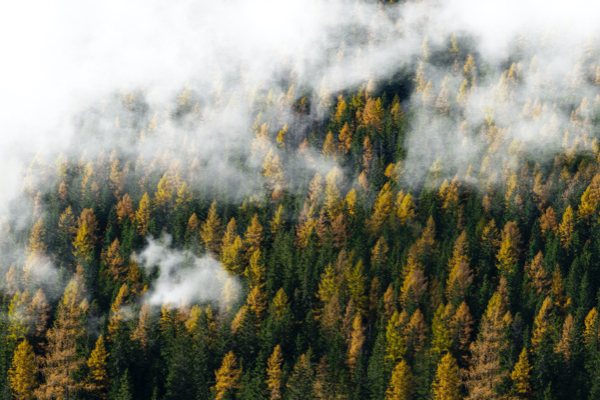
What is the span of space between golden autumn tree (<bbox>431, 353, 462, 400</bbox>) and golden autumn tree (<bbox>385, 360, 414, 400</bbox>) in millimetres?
3243

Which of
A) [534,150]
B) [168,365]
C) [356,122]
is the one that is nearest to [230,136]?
[356,122]

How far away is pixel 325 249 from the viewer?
106750 millimetres

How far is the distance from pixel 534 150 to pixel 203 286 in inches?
3529

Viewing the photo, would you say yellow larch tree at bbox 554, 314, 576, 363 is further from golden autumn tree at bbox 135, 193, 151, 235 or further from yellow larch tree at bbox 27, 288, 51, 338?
golden autumn tree at bbox 135, 193, 151, 235

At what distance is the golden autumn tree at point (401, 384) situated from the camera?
249 feet

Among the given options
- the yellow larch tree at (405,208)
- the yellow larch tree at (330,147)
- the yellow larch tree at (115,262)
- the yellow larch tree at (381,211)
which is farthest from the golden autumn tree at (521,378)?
the yellow larch tree at (330,147)

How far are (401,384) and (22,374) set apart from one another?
56195 mm

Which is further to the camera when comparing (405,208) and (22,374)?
(405,208)

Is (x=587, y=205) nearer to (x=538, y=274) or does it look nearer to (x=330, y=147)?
(x=538, y=274)

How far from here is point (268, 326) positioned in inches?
3543

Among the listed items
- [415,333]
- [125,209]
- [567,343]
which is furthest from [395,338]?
[125,209]

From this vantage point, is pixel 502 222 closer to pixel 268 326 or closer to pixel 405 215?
pixel 405 215

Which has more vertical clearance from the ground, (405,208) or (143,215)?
(143,215)

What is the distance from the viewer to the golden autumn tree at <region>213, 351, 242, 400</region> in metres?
83.9
